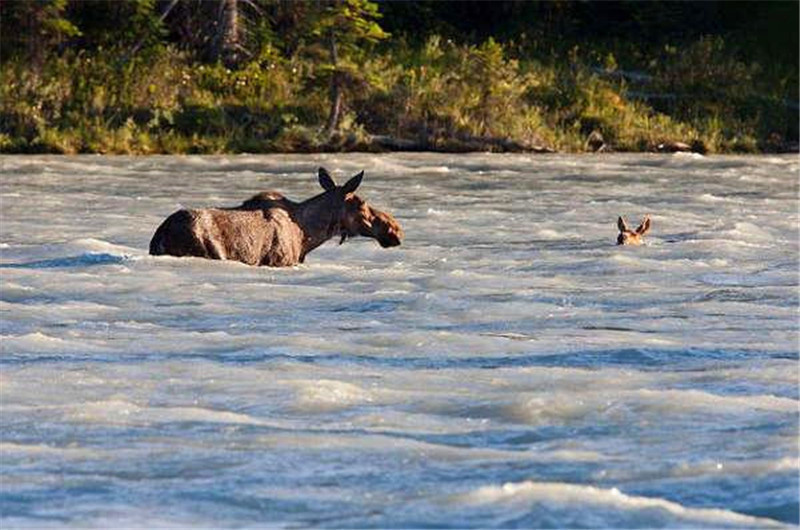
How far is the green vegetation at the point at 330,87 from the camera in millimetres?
35594

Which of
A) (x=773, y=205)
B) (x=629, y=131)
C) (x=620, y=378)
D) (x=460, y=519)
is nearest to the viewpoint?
(x=460, y=519)

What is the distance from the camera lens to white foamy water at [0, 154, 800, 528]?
8.80 m

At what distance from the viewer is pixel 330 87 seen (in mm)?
36844

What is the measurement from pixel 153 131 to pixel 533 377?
79.8ft

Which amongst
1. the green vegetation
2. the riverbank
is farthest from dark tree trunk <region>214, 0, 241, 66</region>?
the riverbank

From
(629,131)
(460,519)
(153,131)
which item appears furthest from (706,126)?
(460,519)

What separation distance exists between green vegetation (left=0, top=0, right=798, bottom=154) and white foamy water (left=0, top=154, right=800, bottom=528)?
44.2 ft

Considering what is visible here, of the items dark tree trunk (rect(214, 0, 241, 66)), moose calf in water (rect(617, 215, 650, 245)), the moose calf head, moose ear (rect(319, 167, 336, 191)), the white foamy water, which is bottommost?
the white foamy water

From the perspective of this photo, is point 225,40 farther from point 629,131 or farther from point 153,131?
point 629,131

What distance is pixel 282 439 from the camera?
391 inches

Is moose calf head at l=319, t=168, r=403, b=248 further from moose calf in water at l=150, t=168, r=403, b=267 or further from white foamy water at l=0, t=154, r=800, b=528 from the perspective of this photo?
white foamy water at l=0, t=154, r=800, b=528

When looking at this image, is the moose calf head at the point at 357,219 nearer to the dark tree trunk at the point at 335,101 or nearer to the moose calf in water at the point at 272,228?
the moose calf in water at the point at 272,228

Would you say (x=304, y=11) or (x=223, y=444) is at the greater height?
(x=304, y=11)

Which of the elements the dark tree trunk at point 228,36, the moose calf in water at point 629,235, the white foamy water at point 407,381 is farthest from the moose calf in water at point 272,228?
the dark tree trunk at point 228,36
